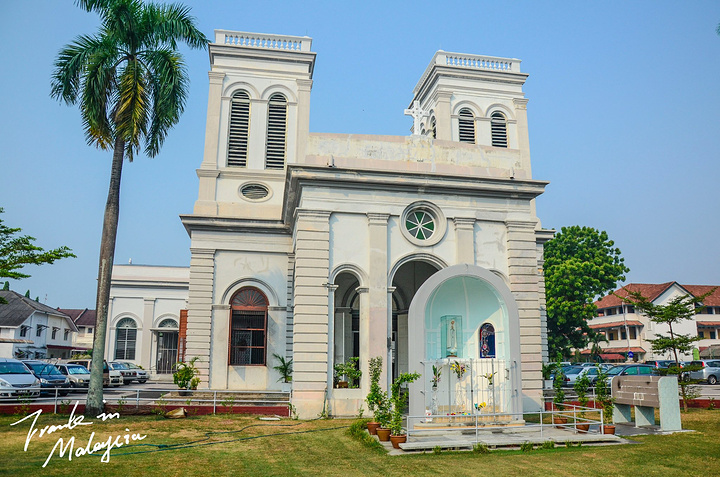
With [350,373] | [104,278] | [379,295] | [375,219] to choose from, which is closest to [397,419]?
[350,373]

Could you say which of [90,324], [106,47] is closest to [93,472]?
[106,47]

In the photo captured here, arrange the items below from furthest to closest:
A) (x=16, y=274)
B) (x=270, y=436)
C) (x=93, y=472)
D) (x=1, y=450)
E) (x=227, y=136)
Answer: (x=227, y=136), (x=16, y=274), (x=270, y=436), (x=1, y=450), (x=93, y=472)

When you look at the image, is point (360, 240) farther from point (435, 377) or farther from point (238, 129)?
point (238, 129)

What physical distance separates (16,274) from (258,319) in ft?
37.0

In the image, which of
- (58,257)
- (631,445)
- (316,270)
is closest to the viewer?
Result: (631,445)

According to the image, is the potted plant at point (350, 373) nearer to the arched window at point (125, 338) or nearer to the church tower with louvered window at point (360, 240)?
the church tower with louvered window at point (360, 240)

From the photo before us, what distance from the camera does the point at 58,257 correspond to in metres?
17.9

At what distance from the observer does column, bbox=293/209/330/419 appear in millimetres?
18656

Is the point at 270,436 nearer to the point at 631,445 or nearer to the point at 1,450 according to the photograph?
the point at 1,450

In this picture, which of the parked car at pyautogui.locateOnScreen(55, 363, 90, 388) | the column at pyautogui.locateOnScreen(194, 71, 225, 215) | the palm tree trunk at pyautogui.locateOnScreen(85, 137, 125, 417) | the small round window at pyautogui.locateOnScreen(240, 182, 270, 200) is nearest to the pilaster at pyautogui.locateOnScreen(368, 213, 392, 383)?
the palm tree trunk at pyautogui.locateOnScreen(85, 137, 125, 417)

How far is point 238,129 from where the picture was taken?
95.2 feet

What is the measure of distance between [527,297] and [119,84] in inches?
610

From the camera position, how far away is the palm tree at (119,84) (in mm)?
18453

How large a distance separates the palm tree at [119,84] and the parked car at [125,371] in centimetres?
1955
